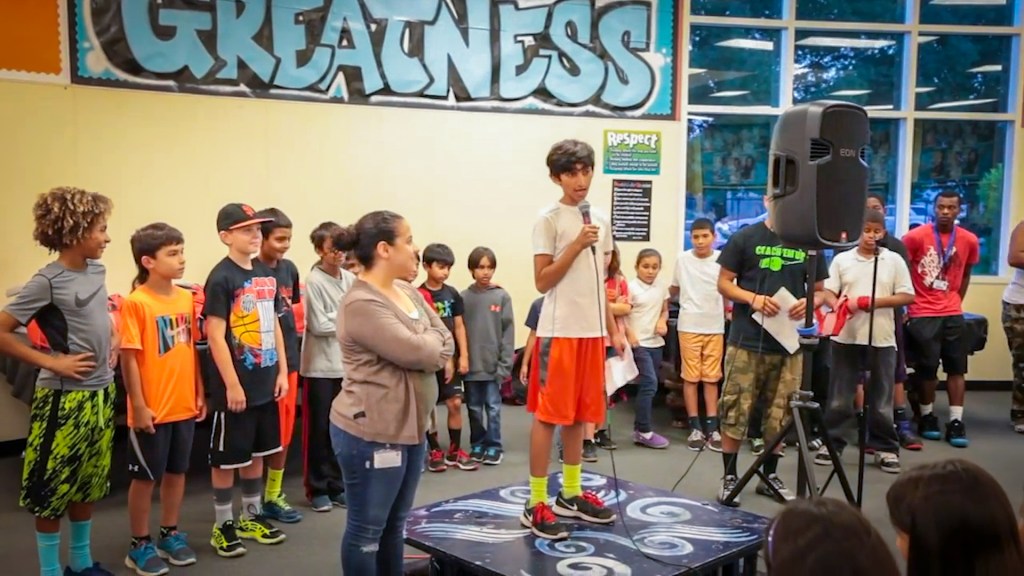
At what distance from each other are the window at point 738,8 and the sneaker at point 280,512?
5.12 metres

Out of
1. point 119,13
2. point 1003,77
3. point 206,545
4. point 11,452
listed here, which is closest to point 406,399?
point 206,545

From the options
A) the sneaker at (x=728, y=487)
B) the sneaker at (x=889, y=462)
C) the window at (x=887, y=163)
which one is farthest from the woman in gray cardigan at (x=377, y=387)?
the window at (x=887, y=163)

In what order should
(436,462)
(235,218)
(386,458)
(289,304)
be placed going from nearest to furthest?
(386,458), (235,218), (289,304), (436,462)

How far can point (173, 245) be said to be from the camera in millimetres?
3111

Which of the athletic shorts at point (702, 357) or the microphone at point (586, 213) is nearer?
the microphone at point (586, 213)

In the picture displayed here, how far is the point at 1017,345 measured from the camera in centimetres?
562

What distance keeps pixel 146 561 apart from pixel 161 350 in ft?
2.65

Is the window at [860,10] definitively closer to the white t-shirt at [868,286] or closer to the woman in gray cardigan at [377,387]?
the white t-shirt at [868,286]

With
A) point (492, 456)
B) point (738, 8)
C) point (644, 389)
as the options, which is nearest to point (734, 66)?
point (738, 8)

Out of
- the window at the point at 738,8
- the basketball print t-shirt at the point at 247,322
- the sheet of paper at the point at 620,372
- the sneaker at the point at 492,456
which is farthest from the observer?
the window at the point at 738,8

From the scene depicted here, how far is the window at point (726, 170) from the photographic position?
703 centimetres

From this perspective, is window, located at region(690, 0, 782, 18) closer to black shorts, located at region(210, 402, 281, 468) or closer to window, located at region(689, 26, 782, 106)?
window, located at region(689, 26, 782, 106)

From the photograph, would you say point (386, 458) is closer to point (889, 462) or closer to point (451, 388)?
point (451, 388)

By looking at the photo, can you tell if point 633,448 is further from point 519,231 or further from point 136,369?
point 136,369
